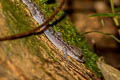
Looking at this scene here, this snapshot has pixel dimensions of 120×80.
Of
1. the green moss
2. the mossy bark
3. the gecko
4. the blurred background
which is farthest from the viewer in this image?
the blurred background

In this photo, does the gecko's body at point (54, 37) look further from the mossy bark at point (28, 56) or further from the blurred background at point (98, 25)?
the blurred background at point (98, 25)

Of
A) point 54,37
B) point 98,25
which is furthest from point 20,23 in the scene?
point 98,25

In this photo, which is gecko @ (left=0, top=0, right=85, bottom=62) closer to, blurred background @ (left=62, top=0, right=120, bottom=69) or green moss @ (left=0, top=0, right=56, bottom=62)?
green moss @ (left=0, top=0, right=56, bottom=62)

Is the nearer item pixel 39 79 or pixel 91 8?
pixel 39 79

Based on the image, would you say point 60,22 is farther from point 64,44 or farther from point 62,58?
point 62,58

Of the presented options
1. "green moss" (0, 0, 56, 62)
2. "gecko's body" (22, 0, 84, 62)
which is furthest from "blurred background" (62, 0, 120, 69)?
"green moss" (0, 0, 56, 62)

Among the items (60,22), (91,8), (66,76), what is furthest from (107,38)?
(66,76)
